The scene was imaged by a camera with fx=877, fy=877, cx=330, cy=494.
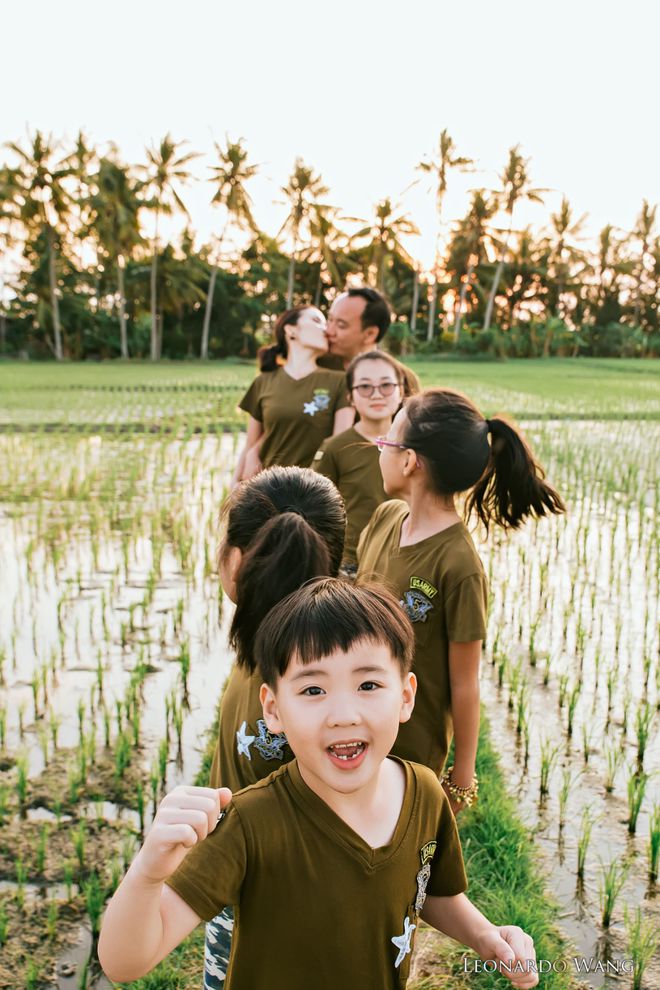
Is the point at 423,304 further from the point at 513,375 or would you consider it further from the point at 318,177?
the point at 513,375

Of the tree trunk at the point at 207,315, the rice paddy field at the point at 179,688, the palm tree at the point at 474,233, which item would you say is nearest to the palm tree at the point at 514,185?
the palm tree at the point at 474,233

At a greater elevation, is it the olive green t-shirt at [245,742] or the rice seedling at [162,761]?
the olive green t-shirt at [245,742]

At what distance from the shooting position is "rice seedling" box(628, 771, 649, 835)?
7.67 ft

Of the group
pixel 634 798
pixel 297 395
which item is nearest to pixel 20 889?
pixel 634 798

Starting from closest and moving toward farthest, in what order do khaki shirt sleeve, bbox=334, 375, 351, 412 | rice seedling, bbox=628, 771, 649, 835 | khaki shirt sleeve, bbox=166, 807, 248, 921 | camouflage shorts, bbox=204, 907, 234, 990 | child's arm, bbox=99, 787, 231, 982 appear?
child's arm, bbox=99, 787, 231, 982 → khaki shirt sleeve, bbox=166, 807, 248, 921 → camouflage shorts, bbox=204, 907, 234, 990 → rice seedling, bbox=628, 771, 649, 835 → khaki shirt sleeve, bbox=334, 375, 351, 412

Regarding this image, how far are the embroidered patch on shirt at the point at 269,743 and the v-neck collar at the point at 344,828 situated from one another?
27 cm

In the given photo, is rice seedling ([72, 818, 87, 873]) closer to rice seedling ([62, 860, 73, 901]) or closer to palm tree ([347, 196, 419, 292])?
rice seedling ([62, 860, 73, 901])

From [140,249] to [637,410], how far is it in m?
21.7

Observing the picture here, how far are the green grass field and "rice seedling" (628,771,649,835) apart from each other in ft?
26.5

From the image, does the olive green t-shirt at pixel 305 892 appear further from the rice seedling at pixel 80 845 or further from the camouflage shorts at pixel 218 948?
the rice seedling at pixel 80 845

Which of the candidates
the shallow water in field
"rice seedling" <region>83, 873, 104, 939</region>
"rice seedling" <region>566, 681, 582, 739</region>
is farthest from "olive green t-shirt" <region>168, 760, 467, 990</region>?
"rice seedling" <region>566, 681, 582, 739</region>

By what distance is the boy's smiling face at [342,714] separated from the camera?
3.46 ft

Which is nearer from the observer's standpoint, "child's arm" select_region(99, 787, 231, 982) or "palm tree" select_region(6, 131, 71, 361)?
"child's arm" select_region(99, 787, 231, 982)

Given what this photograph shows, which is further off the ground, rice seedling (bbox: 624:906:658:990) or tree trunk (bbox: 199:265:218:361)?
tree trunk (bbox: 199:265:218:361)
